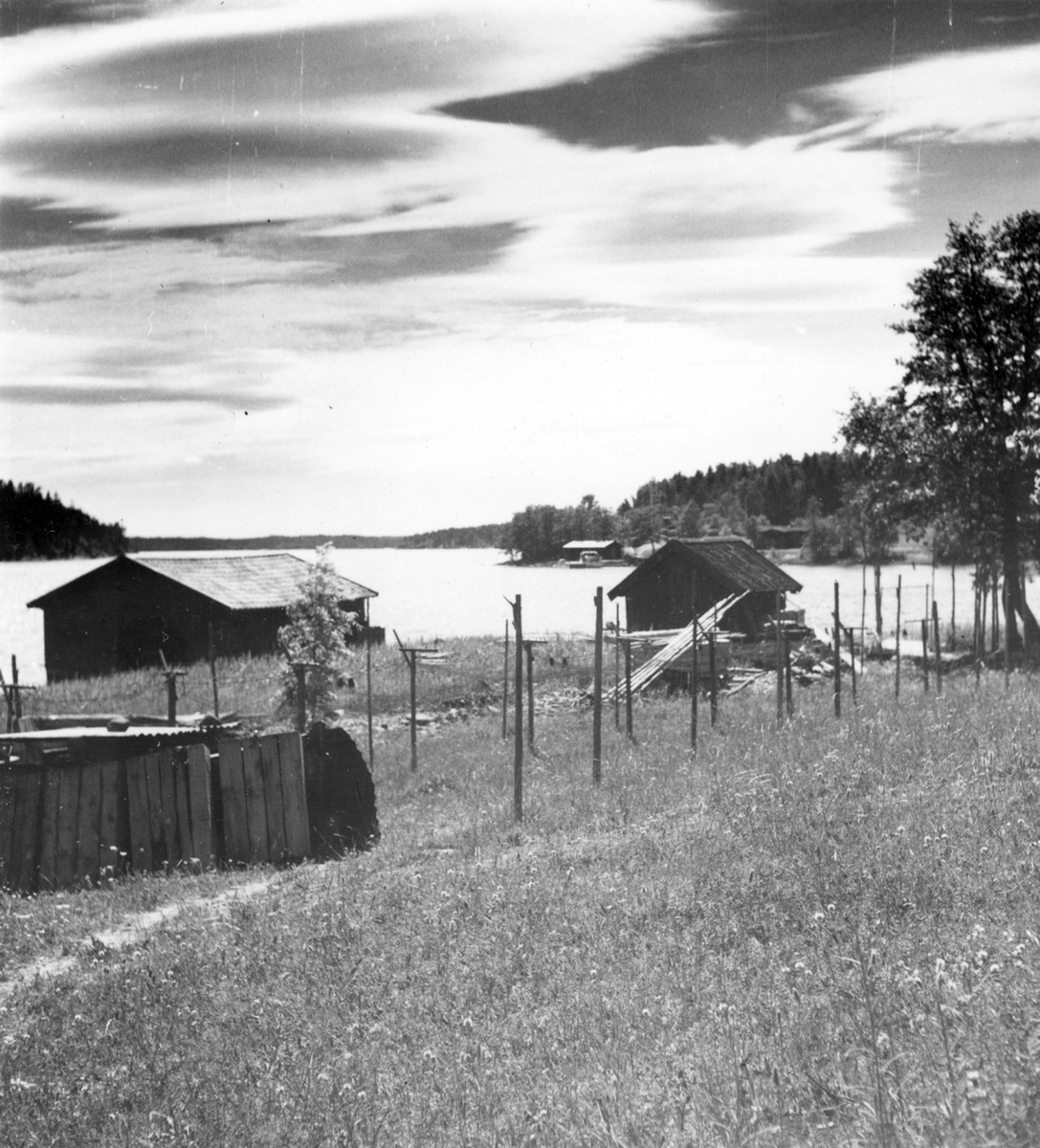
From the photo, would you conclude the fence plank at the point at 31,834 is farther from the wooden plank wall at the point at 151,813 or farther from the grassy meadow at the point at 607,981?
the grassy meadow at the point at 607,981

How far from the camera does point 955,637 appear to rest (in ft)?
157

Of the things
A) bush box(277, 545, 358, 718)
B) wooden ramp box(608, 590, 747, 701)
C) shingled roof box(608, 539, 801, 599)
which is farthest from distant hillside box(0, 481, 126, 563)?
shingled roof box(608, 539, 801, 599)

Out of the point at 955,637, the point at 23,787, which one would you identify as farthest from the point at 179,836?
the point at 955,637

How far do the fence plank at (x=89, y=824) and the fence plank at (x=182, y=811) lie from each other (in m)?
0.90

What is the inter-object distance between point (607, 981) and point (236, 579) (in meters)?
38.5

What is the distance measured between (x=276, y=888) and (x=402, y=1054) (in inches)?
231

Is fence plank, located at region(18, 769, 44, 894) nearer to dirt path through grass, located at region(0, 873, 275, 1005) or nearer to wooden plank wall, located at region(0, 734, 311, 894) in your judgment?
wooden plank wall, located at region(0, 734, 311, 894)

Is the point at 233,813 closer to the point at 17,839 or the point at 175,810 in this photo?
the point at 175,810

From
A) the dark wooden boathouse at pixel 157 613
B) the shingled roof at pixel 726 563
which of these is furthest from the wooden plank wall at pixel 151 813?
the dark wooden boathouse at pixel 157 613

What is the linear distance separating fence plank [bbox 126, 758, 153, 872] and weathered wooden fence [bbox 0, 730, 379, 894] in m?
0.01

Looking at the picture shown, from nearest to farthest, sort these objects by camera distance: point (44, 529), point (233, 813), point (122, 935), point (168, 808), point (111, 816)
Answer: point (122, 935), point (111, 816), point (168, 808), point (233, 813), point (44, 529)

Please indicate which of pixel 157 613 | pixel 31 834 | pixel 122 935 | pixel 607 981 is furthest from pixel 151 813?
pixel 157 613

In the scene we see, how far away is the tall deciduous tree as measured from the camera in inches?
1411

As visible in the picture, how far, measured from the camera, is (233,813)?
1388 centimetres
